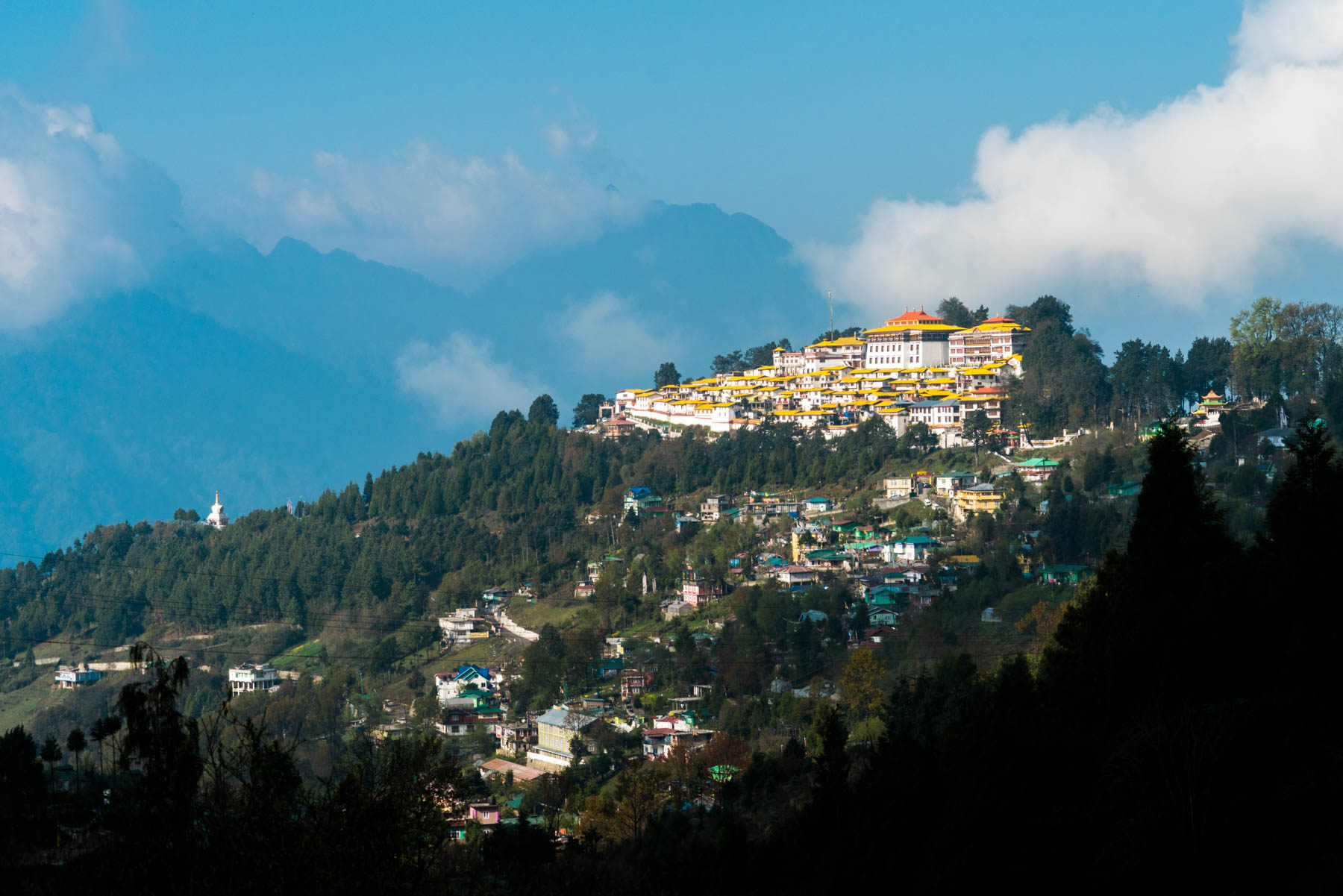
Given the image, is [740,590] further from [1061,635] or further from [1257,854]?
[1257,854]

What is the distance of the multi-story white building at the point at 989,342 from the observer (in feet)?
204

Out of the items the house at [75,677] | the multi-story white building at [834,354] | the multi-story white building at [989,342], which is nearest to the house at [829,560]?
the multi-story white building at [989,342]

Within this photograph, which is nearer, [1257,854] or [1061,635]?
[1257,854]

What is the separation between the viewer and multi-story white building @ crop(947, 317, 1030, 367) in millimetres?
62250

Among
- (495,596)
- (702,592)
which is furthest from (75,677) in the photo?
(702,592)

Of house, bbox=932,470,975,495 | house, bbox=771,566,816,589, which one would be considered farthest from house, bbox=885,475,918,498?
house, bbox=771,566,816,589

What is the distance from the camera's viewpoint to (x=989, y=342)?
206ft

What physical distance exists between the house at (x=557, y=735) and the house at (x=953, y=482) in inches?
684

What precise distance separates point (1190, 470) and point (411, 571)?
46424mm

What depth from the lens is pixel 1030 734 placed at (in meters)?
16.9

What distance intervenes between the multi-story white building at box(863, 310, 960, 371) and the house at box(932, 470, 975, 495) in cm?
1537

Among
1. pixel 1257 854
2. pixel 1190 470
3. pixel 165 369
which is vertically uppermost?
pixel 165 369

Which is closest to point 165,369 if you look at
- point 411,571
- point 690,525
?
point 411,571

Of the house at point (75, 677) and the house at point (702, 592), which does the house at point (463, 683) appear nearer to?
the house at point (702, 592)
